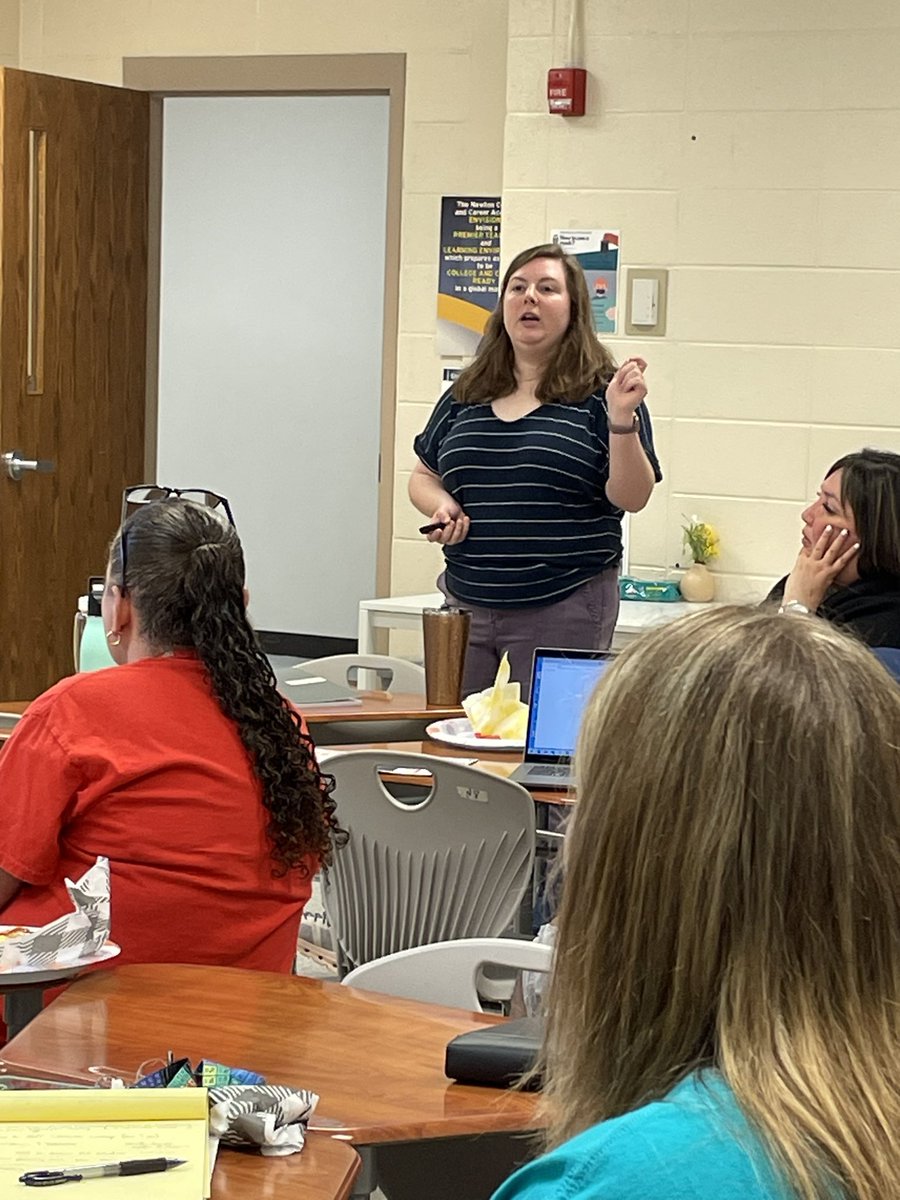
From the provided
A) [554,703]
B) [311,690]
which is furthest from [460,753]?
[311,690]

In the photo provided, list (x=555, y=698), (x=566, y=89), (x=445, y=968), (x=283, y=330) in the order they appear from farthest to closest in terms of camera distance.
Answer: (x=283, y=330)
(x=566, y=89)
(x=555, y=698)
(x=445, y=968)

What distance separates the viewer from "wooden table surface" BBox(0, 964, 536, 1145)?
5.00 ft

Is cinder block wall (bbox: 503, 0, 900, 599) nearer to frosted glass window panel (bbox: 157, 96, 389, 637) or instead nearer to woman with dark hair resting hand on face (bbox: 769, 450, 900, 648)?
woman with dark hair resting hand on face (bbox: 769, 450, 900, 648)

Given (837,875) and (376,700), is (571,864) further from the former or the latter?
(376,700)

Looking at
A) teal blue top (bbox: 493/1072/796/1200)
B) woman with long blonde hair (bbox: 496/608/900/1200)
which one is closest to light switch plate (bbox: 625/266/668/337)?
woman with long blonde hair (bbox: 496/608/900/1200)

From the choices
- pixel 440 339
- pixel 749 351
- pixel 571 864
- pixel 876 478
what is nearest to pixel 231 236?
pixel 440 339

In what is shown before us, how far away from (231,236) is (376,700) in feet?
16.2

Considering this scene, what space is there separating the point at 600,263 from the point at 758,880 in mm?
4235

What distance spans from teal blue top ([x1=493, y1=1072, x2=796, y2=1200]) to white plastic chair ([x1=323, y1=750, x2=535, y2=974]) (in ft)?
5.89

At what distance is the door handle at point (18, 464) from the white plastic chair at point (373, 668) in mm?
1727

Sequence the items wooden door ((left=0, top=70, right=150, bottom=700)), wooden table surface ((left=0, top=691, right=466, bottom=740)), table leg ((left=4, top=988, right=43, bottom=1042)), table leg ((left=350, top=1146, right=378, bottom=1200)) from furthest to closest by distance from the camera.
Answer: wooden door ((left=0, top=70, right=150, bottom=700))
wooden table surface ((left=0, top=691, right=466, bottom=740))
table leg ((left=4, top=988, right=43, bottom=1042))
table leg ((left=350, top=1146, right=378, bottom=1200))

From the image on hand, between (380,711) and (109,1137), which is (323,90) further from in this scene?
(109,1137)

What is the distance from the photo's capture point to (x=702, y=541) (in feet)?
15.9

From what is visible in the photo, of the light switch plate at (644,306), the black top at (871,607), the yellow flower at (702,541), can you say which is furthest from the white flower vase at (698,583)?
the black top at (871,607)
